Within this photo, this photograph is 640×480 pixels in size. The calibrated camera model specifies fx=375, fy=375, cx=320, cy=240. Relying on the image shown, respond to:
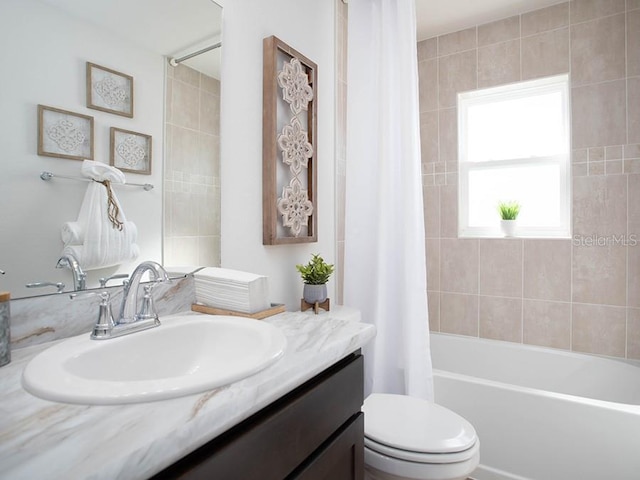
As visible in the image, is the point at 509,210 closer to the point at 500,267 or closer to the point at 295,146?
the point at 500,267

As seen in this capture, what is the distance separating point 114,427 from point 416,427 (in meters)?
1.04

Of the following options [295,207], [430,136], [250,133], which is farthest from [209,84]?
[430,136]

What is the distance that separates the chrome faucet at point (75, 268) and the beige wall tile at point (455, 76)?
241 centimetres

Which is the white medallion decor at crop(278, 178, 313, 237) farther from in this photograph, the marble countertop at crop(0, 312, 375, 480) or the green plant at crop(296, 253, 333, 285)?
the marble countertop at crop(0, 312, 375, 480)

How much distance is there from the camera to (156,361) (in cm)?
86

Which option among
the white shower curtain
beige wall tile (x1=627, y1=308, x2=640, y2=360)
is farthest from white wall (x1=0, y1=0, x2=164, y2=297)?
beige wall tile (x1=627, y1=308, x2=640, y2=360)

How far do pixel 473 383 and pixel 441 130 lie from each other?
1.66m

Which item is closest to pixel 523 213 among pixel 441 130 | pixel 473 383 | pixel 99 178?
pixel 441 130

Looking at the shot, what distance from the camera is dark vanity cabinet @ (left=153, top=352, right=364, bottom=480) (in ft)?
1.78

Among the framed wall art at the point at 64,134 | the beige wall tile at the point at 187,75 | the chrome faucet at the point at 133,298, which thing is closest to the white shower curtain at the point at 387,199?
the beige wall tile at the point at 187,75

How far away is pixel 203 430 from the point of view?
50 cm

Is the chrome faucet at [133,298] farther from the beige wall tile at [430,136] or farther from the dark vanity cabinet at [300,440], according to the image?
the beige wall tile at [430,136]

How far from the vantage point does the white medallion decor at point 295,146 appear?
154cm

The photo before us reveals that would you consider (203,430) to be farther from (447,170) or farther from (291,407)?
Result: (447,170)
